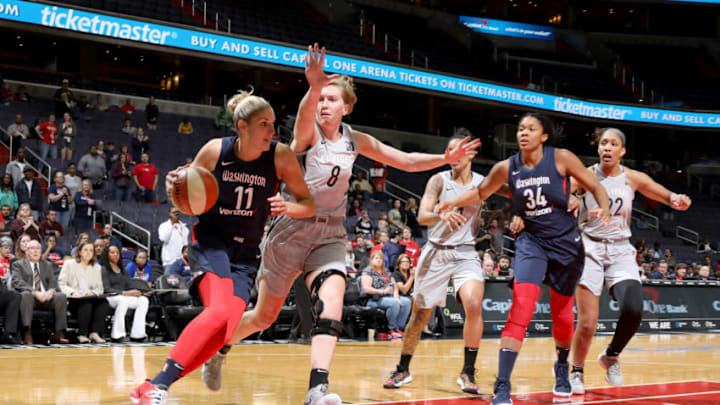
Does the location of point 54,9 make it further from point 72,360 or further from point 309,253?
point 309,253

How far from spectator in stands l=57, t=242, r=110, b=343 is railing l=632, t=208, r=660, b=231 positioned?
21.2 metres

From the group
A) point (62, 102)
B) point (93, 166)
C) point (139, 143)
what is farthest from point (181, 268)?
point (62, 102)

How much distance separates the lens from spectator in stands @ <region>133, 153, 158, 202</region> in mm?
16141

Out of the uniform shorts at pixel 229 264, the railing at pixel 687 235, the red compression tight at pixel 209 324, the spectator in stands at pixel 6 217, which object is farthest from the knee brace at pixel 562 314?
the railing at pixel 687 235

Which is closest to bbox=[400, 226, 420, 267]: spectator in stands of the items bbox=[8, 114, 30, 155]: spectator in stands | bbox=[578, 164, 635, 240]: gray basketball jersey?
bbox=[578, 164, 635, 240]: gray basketball jersey

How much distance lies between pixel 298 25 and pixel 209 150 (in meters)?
21.9

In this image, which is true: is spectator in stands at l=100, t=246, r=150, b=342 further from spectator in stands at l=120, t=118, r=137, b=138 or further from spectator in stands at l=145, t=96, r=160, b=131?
spectator in stands at l=145, t=96, r=160, b=131

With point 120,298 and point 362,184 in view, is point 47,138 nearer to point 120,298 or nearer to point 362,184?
point 120,298

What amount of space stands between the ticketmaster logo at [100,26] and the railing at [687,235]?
18632mm

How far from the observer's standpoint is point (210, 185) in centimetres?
433

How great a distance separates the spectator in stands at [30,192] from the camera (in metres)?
Result: 13.9

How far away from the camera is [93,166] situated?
16141 millimetres

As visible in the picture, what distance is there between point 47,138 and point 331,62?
9060 mm

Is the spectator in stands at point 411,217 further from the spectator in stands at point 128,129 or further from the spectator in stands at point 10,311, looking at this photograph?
the spectator in stands at point 10,311
